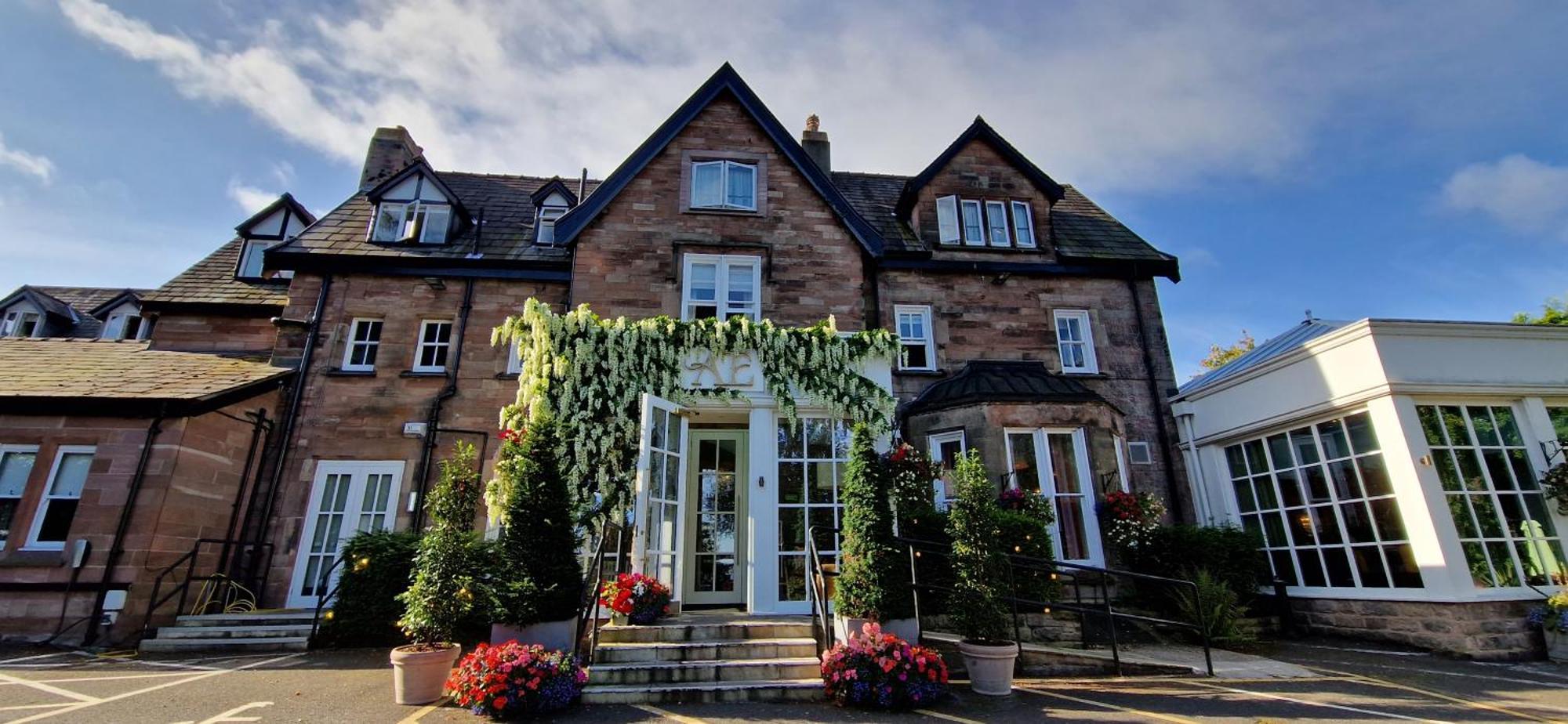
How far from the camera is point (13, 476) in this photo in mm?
10484

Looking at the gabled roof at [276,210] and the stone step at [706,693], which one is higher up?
the gabled roof at [276,210]

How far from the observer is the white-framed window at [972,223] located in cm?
1491

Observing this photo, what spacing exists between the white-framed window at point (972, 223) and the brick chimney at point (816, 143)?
3.71m

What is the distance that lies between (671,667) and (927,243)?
1077 centimetres

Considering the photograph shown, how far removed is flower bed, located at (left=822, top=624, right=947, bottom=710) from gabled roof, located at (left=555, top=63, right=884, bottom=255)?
8481mm

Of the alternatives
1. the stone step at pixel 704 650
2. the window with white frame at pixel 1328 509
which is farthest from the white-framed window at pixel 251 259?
the window with white frame at pixel 1328 509

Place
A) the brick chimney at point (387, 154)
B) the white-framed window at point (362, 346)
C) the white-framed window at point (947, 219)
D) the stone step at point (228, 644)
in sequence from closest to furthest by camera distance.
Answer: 1. the stone step at point (228, 644)
2. the white-framed window at point (362, 346)
3. the white-framed window at point (947, 219)
4. the brick chimney at point (387, 154)

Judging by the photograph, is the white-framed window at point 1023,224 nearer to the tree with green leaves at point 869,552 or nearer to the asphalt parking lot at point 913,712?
the tree with green leaves at point 869,552

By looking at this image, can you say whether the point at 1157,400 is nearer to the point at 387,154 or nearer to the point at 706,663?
the point at 706,663

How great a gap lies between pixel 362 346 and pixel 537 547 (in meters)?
8.96

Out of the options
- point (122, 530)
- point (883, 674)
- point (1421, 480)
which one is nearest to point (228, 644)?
point (122, 530)

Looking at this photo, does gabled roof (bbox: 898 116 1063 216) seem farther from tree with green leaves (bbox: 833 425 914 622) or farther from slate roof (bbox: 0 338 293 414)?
slate roof (bbox: 0 338 293 414)

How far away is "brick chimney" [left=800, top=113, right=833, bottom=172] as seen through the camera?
1684 cm

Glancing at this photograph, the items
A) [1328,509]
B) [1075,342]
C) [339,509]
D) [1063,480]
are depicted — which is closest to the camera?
[1328,509]
